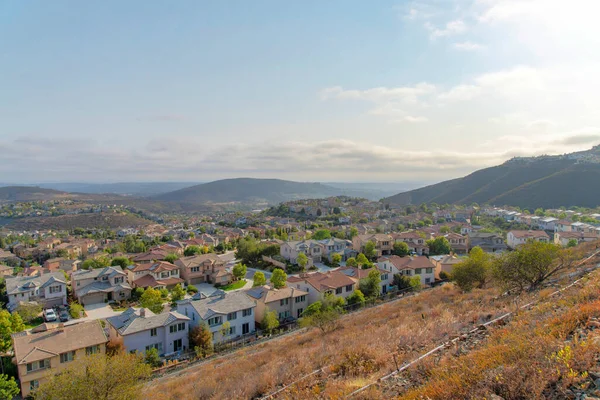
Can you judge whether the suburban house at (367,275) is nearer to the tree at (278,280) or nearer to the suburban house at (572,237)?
the tree at (278,280)

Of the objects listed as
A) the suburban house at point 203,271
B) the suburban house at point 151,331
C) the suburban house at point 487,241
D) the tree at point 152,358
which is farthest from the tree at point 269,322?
the suburban house at point 487,241

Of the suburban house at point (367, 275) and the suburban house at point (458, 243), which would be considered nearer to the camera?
the suburban house at point (367, 275)

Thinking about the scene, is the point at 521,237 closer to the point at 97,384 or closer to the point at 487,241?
the point at 487,241

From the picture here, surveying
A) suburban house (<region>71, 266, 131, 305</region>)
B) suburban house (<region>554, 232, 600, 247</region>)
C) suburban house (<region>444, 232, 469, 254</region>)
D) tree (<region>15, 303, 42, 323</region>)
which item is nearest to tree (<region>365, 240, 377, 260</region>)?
suburban house (<region>444, 232, 469, 254</region>)

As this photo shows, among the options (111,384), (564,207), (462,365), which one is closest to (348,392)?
(462,365)

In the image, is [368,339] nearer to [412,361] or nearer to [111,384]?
[412,361]

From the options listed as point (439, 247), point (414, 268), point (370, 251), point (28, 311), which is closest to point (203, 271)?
point (28, 311)
